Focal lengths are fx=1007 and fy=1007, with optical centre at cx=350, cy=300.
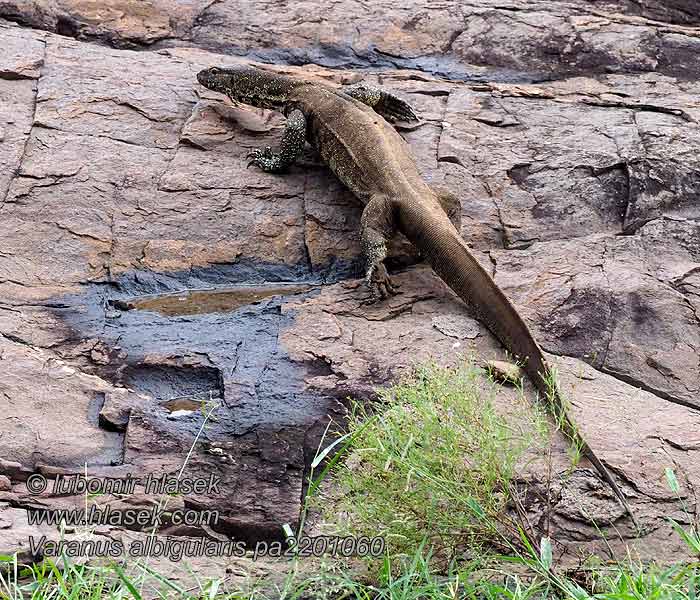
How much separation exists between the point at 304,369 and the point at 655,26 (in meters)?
6.67

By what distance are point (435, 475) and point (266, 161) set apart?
4.26 metres

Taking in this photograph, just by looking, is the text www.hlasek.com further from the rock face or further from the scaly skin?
the scaly skin

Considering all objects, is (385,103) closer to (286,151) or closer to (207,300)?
(286,151)

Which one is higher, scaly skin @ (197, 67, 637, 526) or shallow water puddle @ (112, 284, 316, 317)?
scaly skin @ (197, 67, 637, 526)

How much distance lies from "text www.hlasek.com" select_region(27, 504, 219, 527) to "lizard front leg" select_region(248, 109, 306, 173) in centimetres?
388

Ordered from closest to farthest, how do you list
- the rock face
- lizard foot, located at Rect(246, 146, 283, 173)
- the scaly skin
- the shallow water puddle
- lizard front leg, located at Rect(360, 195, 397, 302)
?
the rock face → the scaly skin → the shallow water puddle → lizard front leg, located at Rect(360, 195, 397, 302) → lizard foot, located at Rect(246, 146, 283, 173)

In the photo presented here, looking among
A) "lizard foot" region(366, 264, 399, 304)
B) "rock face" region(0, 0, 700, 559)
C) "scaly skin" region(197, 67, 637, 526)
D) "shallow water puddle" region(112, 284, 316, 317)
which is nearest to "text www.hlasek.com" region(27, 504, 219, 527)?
"rock face" region(0, 0, 700, 559)

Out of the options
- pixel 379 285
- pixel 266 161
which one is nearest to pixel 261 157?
pixel 266 161

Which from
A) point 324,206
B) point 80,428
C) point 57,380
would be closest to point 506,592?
point 80,428

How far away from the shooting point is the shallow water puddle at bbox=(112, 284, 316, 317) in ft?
22.7

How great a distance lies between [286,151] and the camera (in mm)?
8289

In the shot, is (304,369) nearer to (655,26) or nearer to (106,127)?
(106,127)

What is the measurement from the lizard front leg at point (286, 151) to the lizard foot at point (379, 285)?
1.67 metres

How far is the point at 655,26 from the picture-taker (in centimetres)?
1075
